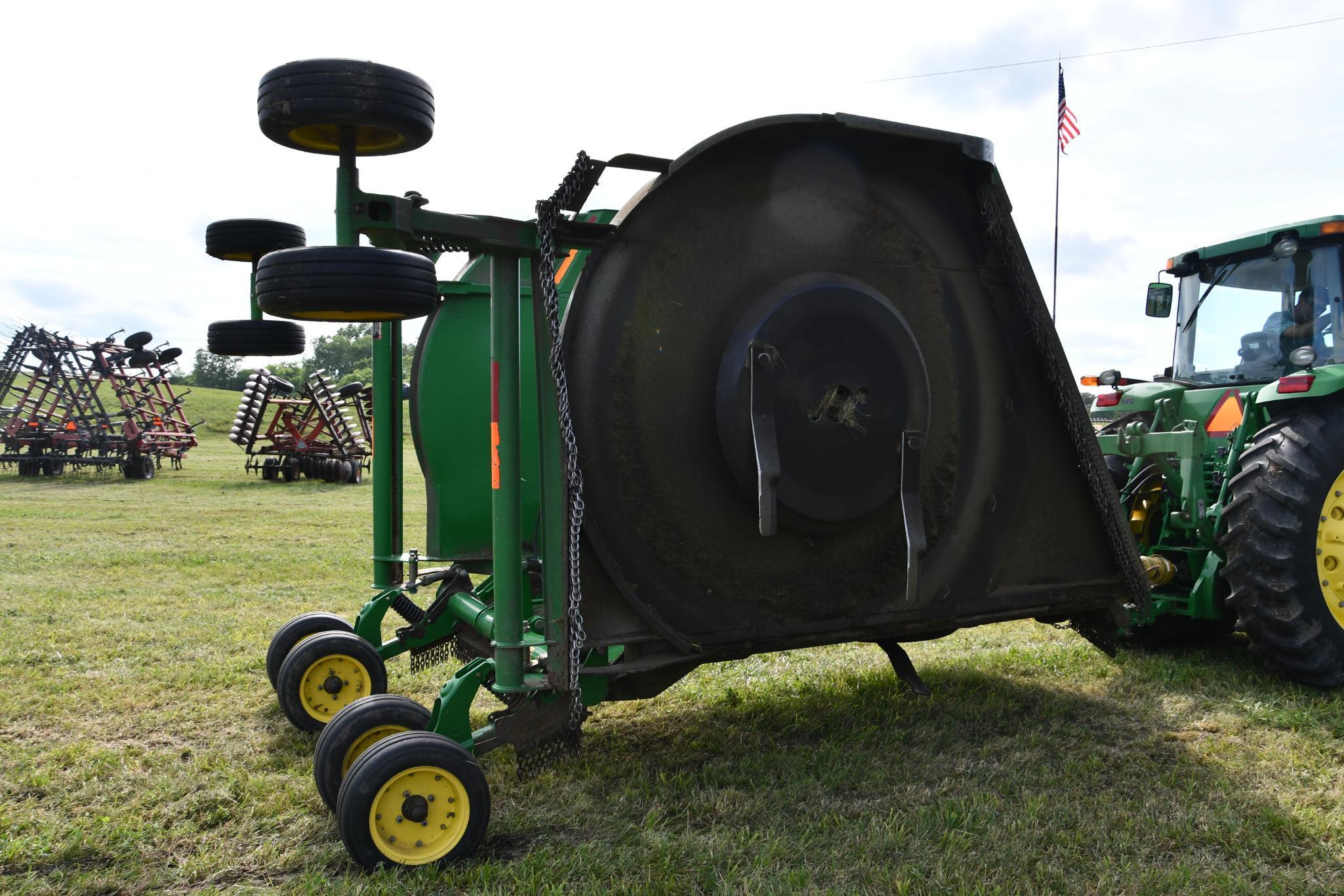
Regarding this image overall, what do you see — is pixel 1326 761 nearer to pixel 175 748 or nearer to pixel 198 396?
pixel 175 748

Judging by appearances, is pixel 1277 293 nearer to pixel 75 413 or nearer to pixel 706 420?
pixel 706 420

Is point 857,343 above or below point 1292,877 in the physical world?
above

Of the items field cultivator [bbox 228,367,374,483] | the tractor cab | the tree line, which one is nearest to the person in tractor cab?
the tractor cab

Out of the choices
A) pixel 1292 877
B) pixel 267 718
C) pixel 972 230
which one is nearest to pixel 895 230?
pixel 972 230

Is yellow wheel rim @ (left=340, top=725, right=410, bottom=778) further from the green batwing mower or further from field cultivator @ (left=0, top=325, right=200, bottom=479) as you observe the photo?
field cultivator @ (left=0, top=325, right=200, bottom=479)

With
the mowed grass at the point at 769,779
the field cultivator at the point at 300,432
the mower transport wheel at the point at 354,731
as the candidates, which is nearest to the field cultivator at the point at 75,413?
the field cultivator at the point at 300,432

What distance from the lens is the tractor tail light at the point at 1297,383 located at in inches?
193

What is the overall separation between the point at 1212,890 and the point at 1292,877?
0.31 meters

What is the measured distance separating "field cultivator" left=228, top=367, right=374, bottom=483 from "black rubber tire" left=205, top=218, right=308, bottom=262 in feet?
59.6

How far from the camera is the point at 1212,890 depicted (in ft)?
9.47

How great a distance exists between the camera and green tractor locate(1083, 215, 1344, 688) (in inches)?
187

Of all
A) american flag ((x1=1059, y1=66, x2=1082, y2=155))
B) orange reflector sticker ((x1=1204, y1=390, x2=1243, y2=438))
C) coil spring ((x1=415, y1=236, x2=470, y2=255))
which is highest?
american flag ((x1=1059, y1=66, x2=1082, y2=155))

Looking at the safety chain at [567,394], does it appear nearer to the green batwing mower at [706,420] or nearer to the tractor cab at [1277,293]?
the green batwing mower at [706,420]

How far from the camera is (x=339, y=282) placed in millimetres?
2842
